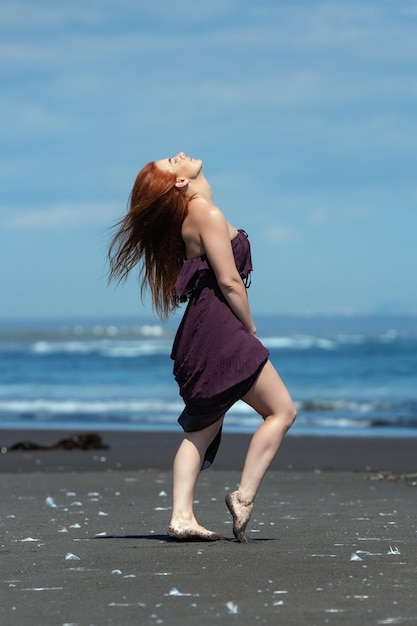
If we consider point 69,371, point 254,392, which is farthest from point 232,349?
point 69,371

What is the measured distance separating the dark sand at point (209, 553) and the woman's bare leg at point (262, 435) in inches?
8.0

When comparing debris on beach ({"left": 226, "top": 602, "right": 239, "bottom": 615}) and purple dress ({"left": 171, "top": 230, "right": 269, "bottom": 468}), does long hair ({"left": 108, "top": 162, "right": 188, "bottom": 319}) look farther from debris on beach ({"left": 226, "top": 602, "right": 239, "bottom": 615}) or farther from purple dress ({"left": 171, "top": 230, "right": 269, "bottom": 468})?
debris on beach ({"left": 226, "top": 602, "right": 239, "bottom": 615})

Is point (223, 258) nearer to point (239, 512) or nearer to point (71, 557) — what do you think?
point (239, 512)

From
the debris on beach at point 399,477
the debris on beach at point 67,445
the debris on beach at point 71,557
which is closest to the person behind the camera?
the debris on beach at point 71,557

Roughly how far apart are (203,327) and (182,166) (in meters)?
0.80

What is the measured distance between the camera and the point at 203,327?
513cm

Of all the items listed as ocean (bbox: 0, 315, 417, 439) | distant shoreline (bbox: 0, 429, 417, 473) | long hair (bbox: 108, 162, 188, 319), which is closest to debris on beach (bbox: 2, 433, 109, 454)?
distant shoreline (bbox: 0, 429, 417, 473)

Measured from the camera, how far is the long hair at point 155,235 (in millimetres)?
5238

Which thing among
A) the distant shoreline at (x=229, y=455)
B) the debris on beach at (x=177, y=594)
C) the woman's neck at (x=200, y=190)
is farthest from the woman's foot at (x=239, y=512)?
the distant shoreline at (x=229, y=455)

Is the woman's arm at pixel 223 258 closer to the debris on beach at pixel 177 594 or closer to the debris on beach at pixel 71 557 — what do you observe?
the debris on beach at pixel 71 557

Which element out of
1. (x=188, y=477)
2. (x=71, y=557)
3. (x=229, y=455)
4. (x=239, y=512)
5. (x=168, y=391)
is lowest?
(x=168, y=391)

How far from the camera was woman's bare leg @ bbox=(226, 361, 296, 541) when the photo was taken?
5039 millimetres

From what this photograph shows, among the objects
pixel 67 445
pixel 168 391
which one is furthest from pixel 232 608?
pixel 168 391

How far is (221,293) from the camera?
Result: 5.16 m
